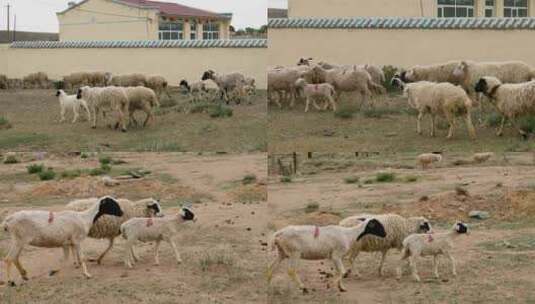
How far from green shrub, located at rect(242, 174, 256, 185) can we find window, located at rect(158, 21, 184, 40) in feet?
5.54

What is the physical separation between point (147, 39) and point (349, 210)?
8.60 feet

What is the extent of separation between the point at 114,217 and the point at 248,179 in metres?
2.61

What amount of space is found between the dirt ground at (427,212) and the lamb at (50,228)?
1.45 metres

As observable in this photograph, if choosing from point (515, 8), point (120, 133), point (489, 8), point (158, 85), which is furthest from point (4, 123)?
point (515, 8)

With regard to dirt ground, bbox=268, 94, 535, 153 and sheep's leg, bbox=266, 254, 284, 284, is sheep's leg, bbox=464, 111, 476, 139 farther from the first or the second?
sheep's leg, bbox=266, 254, 284, 284

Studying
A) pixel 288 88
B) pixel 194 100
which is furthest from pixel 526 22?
pixel 194 100

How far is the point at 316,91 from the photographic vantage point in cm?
800

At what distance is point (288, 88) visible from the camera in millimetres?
7840

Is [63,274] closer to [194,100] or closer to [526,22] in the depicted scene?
[194,100]

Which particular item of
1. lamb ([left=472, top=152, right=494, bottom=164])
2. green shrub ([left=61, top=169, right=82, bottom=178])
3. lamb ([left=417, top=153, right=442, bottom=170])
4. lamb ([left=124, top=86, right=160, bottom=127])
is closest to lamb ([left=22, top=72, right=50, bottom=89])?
green shrub ([left=61, top=169, right=82, bottom=178])

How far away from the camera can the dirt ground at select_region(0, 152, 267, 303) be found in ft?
18.6

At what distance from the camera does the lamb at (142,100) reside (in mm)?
8914

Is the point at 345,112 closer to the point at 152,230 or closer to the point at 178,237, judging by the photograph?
the point at 178,237

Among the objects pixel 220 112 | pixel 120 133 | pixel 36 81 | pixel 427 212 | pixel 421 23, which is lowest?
pixel 427 212
